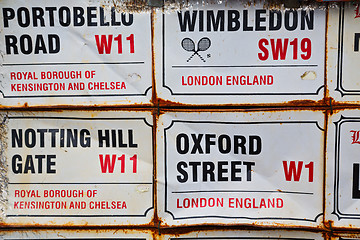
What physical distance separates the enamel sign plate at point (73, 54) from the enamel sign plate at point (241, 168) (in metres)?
0.28

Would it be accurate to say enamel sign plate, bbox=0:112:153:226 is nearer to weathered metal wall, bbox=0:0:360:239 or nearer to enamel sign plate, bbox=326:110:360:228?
weathered metal wall, bbox=0:0:360:239

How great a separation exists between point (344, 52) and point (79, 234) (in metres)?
1.44

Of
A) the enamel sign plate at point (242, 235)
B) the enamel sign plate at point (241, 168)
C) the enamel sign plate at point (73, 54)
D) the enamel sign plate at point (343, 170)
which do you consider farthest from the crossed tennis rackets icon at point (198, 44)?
the enamel sign plate at point (242, 235)

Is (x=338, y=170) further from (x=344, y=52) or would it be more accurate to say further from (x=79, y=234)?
(x=79, y=234)

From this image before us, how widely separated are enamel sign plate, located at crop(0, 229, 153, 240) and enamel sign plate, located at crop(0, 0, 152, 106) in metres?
0.59

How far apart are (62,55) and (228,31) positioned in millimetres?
733

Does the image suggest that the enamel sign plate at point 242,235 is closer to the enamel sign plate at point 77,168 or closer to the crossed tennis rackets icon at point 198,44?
the enamel sign plate at point 77,168

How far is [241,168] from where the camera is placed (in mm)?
1665

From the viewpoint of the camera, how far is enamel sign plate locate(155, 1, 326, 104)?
1597 mm

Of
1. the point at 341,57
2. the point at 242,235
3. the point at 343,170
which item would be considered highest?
the point at 341,57

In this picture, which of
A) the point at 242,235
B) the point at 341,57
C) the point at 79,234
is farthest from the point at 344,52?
the point at 79,234

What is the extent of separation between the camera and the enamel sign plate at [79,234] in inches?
67.6

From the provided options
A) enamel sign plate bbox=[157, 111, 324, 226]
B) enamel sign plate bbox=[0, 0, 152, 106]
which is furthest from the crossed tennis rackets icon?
enamel sign plate bbox=[157, 111, 324, 226]

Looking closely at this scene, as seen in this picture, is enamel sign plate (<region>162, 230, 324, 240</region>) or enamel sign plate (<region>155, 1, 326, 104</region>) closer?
enamel sign plate (<region>155, 1, 326, 104</region>)
